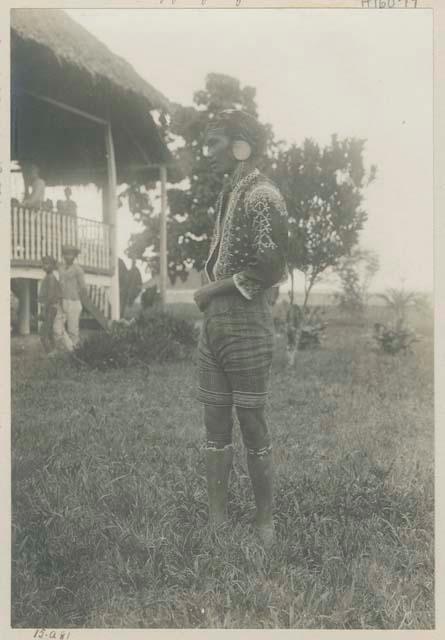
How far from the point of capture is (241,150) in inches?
100

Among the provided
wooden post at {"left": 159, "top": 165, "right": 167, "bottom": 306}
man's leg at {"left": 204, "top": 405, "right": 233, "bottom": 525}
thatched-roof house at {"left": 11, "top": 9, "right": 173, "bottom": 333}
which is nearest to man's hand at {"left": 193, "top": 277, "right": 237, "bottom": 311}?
man's leg at {"left": 204, "top": 405, "right": 233, "bottom": 525}

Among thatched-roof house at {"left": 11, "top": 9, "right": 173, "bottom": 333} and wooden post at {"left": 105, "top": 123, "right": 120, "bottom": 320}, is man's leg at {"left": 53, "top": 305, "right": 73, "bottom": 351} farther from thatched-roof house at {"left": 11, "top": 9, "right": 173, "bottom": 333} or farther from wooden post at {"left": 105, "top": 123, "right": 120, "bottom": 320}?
wooden post at {"left": 105, "top": 123, "right": 120, "bottom": 320}

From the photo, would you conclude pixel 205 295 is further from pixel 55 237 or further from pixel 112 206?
pixel 112 206

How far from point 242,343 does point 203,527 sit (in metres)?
0.95

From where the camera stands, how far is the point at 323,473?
→ 11.3 ft

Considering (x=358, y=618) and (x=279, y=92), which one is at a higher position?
(x=279, y=92)

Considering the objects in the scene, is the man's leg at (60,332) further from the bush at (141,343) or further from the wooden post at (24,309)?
the wooden post at (24,309)

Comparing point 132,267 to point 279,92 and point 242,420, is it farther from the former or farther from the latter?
point 242,420

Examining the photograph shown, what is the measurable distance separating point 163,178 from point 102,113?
5.79 feet

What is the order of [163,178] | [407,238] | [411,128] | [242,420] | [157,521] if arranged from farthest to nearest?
[163,178], [407,238], [411,128], [157,521], [242,420]

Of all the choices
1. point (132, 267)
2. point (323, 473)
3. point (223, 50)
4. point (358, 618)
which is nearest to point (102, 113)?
point (132, 267)

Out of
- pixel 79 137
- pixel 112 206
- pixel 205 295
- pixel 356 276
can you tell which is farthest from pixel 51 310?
pixel 205 295

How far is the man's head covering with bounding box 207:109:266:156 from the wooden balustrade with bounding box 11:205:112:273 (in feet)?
15.0

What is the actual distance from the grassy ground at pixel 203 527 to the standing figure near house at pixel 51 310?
85.4 inches
